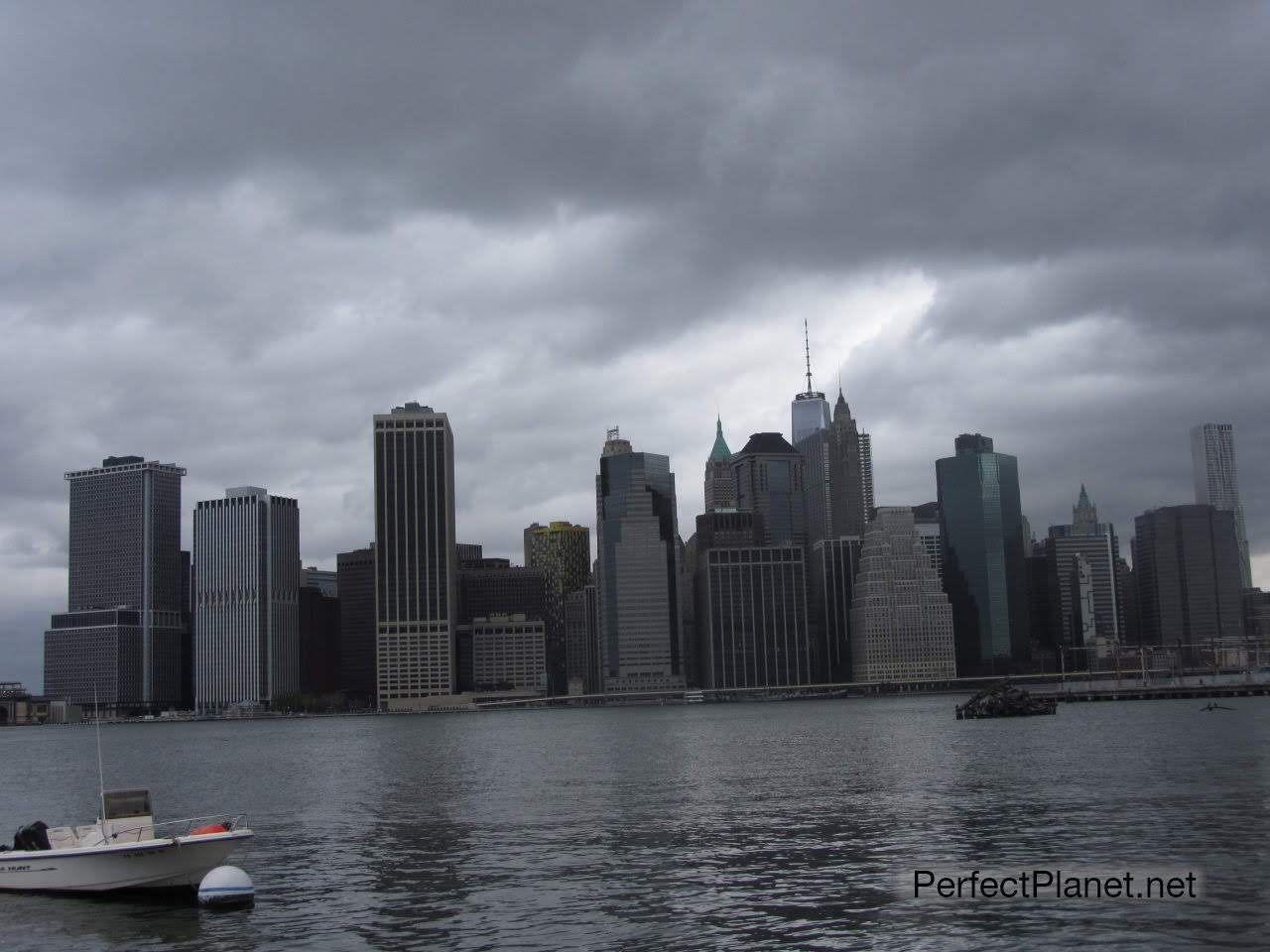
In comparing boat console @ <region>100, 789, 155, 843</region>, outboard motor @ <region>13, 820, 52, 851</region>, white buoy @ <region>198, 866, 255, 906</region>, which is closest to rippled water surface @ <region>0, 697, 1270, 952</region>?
white buoy @ <region>198, 866, 255, 906</region>

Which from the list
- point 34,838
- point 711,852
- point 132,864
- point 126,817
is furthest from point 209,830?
point 711,852

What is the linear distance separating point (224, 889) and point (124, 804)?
278 inches

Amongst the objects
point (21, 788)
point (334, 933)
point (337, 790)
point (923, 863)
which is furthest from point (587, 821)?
point (21, 788)

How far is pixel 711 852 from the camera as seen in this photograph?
214 ft

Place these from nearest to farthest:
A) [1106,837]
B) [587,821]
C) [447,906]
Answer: [447,906]
[1106,837]
[587,821]

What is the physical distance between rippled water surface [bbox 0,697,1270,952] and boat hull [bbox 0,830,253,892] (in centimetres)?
94

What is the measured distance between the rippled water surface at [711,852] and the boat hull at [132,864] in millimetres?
935

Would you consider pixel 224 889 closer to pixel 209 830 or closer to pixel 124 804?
pixel 209 830

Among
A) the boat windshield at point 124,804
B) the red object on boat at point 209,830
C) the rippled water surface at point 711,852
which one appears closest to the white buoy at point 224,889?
the rippled water surface at point 711,852

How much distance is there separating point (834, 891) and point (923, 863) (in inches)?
307

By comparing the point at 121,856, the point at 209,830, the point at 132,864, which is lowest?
the point at 132,864

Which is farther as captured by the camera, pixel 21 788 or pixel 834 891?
pixel 21 788

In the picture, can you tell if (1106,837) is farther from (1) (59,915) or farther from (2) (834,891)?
(1) (59,915)

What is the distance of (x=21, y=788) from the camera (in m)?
134
